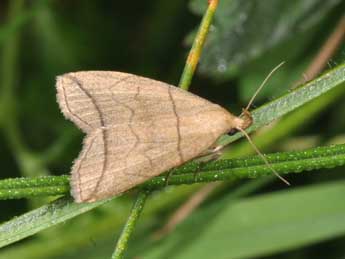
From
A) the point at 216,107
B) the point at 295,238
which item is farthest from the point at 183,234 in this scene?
the point at 216,107

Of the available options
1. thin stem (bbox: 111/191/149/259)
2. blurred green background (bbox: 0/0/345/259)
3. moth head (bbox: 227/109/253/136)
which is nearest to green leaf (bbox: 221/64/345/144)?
moth head (bbox: 227/109/253/136)

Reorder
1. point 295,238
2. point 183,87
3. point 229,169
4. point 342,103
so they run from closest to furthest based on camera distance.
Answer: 1. point 229,169
2. point 183,87
3. point 295,238
4. point 342,103

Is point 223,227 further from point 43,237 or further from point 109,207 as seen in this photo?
point 43,237

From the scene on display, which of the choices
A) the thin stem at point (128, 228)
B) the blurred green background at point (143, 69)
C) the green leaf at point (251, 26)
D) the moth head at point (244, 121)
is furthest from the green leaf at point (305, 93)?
the green leaf at point (251, 26)

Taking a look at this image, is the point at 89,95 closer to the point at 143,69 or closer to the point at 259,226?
the point at 259,226

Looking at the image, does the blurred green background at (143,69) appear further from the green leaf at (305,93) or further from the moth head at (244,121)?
the moth head at (244,121)

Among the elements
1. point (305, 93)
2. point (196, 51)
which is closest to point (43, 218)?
point (196, 51)

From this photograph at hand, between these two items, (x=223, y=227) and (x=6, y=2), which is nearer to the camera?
(x=223, y=227)
